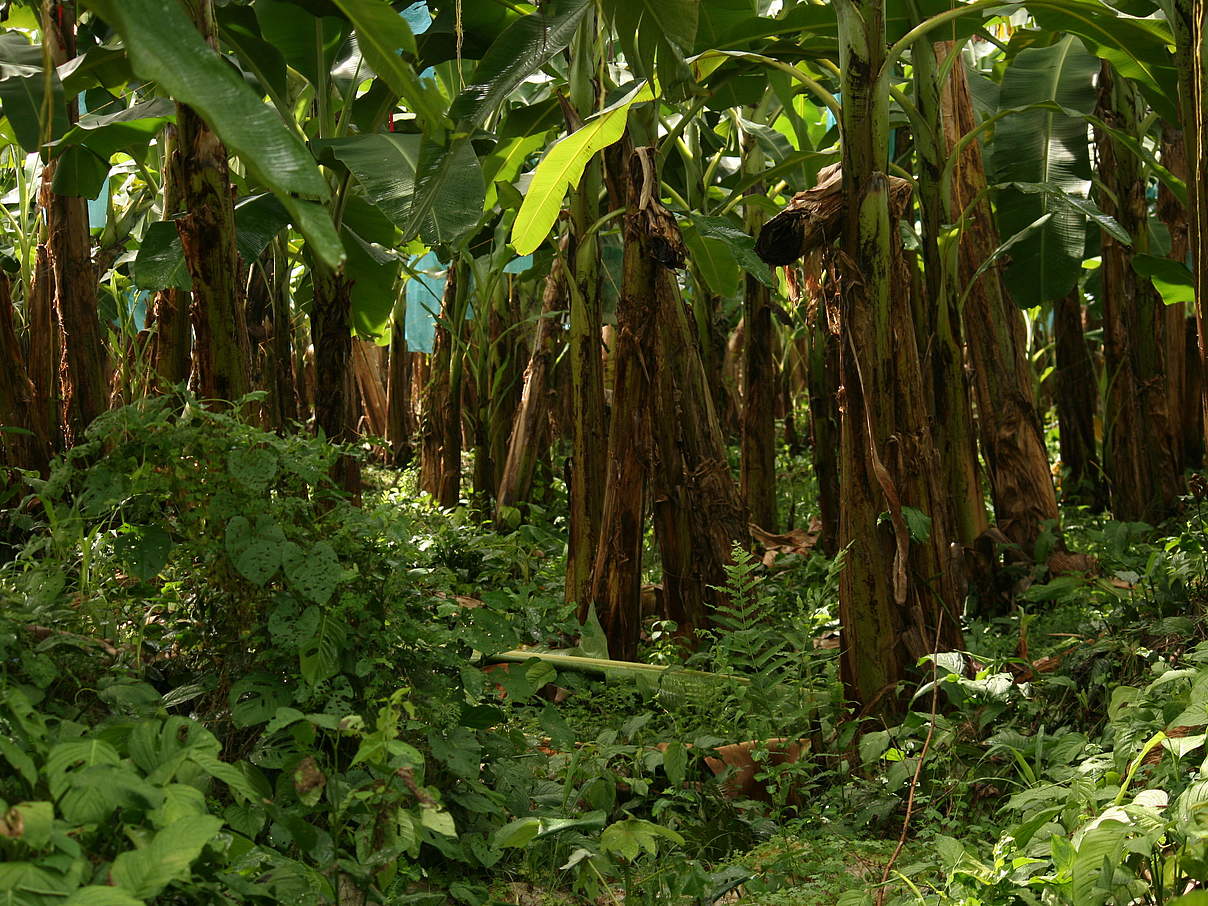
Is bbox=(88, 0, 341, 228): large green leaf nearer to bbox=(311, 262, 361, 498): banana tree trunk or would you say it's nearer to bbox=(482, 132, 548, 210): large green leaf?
bbox=(311, 262, 361, 498): banana tree trunk

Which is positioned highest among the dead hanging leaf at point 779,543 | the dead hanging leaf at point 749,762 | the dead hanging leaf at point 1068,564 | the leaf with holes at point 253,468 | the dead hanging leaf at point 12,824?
the leaf with holes at point 253,468

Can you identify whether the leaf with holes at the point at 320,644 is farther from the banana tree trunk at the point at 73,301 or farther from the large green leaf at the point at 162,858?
the banana tree trunk at the point at 73,301

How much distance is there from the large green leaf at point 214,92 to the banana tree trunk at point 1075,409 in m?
5.18

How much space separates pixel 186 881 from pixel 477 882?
2.47 feet

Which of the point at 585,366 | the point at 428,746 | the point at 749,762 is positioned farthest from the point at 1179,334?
the point at 428,746

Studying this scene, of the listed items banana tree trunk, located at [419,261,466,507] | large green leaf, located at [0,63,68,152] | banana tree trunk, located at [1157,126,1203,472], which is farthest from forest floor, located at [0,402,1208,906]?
banana tree trunk, located at [419,261,466,507]

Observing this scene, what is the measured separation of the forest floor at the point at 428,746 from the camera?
1487 mm

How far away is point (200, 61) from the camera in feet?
4.62

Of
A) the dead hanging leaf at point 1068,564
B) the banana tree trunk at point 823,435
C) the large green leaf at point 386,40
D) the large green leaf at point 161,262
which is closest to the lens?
the large green leaf at point 386,40

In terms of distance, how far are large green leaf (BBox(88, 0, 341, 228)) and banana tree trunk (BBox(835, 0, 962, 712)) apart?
1.47 m

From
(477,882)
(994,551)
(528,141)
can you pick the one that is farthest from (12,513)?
(994,551)

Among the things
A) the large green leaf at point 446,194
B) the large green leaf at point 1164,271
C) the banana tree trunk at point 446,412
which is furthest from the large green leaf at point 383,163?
the large green leaf at point 1164,271

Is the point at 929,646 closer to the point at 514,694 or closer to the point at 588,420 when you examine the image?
the point at 514,694

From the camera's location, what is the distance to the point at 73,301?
11.4ft
